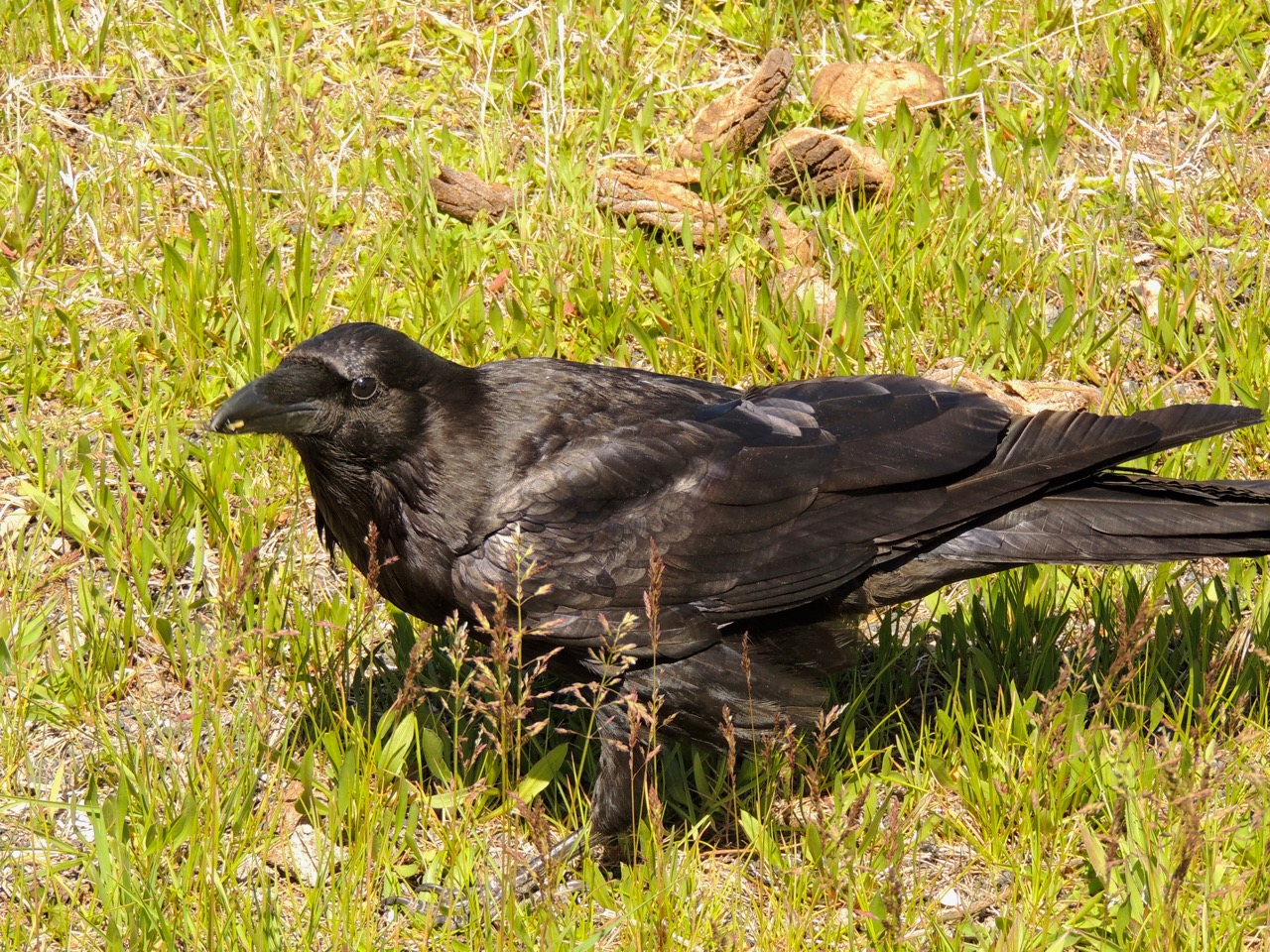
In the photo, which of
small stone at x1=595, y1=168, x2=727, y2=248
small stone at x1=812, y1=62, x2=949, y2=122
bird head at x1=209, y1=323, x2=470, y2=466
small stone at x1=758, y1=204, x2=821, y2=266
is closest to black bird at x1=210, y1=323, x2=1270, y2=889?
bird head at x1=209, y1=323, x2=470, y2=466

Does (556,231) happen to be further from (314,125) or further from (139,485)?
(139,485)

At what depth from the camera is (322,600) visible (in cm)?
439

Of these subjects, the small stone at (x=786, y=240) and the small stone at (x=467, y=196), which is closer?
the small stone at (x=786, y=240)

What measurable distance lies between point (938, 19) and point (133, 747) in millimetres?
5202

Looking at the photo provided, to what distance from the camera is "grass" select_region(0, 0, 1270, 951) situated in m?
3.44

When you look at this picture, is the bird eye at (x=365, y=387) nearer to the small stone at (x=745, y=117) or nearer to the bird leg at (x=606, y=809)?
the bird leg at (x=606, y=809)

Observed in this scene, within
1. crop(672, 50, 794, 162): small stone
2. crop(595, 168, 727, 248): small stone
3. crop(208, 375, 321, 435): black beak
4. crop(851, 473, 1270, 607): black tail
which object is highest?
crop(672, 50, 794, 162): small stone

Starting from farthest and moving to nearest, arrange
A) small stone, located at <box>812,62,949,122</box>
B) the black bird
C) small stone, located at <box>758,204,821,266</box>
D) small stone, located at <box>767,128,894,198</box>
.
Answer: small stone, located at <box>812,62,949,122</box> < small stone, located at <box>767,128,894,198</box> < small stone, located at <box>758,204,821,266</box> < the black bird

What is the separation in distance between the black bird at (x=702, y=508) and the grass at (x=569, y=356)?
0.26 metres

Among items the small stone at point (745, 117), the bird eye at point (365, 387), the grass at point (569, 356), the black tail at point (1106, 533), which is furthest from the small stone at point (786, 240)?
the bird eye at point (365, 387)

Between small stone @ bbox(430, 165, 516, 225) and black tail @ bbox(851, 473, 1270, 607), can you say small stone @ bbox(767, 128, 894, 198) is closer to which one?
small stone @ bbox(430, 165, 516, 225)

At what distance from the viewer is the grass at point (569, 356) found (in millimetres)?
3438

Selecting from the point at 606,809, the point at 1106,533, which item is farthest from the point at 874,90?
the point at 606,809

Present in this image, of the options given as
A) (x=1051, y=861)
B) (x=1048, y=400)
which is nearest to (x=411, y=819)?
(x=1051, y=861)
